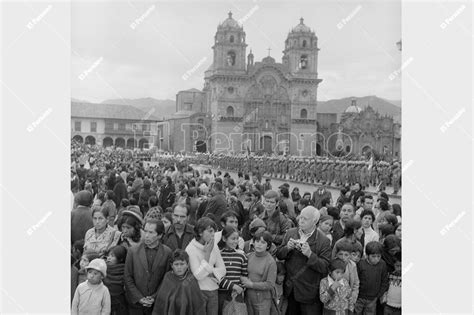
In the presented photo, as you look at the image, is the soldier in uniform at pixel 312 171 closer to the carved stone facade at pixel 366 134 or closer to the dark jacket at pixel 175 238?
the dark jacket at pixel 175 238

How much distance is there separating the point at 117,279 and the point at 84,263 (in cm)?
37

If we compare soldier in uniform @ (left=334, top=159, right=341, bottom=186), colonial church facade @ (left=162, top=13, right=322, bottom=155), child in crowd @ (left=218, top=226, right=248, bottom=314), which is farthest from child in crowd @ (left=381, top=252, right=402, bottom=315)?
colonial church facade @ (left=162, top=13, right=322, bottom=155)

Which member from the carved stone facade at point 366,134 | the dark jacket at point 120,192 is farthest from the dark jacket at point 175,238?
the carved stone facade at point 366,134

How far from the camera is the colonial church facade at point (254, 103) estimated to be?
55688 millimetres

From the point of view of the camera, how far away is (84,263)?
15.8ft

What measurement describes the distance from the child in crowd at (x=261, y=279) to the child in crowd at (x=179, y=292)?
45 centimetres

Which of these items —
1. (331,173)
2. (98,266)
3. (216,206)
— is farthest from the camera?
(331,173)

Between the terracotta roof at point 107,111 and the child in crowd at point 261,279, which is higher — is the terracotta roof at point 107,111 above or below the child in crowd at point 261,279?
above

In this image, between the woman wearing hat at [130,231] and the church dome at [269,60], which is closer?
the woman wearing hat at [130,231]

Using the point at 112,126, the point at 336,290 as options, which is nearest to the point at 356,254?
the point at 336,290

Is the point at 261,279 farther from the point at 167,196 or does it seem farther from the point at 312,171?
the point at 312,171

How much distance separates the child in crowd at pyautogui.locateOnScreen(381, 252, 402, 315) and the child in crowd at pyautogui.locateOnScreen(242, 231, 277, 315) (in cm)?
108
